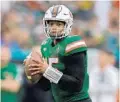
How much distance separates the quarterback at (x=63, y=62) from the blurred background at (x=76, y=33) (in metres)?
2.55

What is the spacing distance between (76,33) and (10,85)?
133cm

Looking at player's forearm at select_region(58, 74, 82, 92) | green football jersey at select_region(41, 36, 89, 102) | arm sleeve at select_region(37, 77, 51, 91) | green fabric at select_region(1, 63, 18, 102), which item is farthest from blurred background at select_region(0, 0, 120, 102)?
player's forearm at select_region(58, 74, 82, 92)

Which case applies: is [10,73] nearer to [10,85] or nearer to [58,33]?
[10,85]

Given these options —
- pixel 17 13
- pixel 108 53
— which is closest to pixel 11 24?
pixel 17 13

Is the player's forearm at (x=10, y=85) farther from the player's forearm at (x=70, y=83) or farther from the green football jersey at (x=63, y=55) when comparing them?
the player's forearm at (x=70, y=83)

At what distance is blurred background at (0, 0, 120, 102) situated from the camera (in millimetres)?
6480

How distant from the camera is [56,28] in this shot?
356cm

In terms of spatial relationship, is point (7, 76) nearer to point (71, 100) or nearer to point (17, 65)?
point (17, 65)

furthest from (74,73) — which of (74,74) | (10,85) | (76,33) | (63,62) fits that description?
(76,33)

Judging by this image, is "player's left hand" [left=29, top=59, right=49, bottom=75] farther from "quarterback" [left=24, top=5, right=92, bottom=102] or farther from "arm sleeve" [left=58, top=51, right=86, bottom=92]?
"arm sleeve" [left=58, top=51, right=86, bottom=92]

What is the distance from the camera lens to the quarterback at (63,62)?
3.49 metres

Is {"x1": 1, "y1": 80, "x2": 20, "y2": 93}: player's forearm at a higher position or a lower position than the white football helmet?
lower

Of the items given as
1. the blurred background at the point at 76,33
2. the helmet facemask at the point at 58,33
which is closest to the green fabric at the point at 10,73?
the blurred background at the point at 76,33

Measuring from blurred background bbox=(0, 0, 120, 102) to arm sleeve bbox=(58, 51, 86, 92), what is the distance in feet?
8.70
